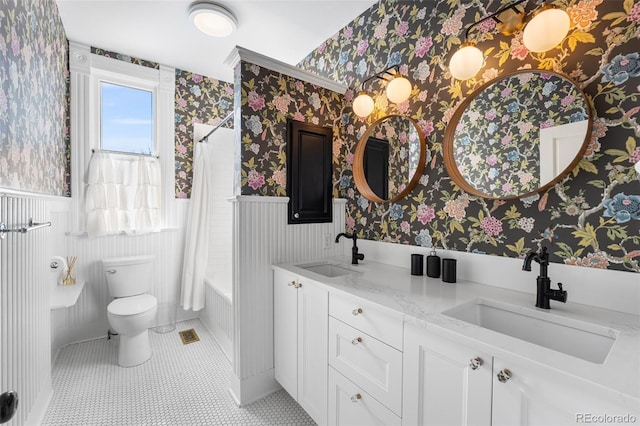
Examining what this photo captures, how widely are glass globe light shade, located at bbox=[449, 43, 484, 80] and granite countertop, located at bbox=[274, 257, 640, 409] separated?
1.04 m

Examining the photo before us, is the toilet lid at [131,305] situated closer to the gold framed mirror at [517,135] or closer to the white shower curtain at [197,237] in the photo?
the white shower curtain at [197,237]

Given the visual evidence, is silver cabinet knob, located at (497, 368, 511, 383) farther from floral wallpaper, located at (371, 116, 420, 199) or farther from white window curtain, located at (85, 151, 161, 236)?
white window curtain, located at (85, 151, 161, 236)

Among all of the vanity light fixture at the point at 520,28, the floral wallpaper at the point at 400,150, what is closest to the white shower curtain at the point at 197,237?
the floral wallpaper at the point at 400,150

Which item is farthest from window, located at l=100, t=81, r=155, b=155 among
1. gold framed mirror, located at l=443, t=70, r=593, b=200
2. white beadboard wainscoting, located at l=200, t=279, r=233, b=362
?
gold framed mirror, located at l=443, t=70, r=593, b=200

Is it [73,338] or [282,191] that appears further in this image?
[73,338]

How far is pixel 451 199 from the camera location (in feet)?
5.36

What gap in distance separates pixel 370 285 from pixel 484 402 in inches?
26.4

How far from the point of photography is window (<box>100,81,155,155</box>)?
2.83 metres

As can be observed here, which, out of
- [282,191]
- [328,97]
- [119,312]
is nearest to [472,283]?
[282,191]

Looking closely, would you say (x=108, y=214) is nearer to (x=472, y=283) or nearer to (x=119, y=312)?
(x=119, y=312)

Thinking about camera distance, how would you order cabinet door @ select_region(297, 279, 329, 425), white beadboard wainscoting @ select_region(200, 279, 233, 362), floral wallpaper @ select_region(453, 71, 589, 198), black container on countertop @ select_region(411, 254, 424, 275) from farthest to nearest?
1. white beadboard wainscoting @ select_region(200, 279, 233, 362)
2. black container on countertop @ select_region(411, 254, 424, 275)
3. cabinet door @ select_region(297, 279, 329, 425)
4. floral wallpaper @ select_region(453, 71, 589, 198)

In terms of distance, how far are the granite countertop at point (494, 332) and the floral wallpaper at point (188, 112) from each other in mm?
1965

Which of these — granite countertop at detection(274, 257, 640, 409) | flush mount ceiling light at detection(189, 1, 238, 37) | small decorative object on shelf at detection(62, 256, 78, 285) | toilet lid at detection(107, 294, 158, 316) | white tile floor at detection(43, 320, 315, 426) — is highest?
flush mount ceiling light at detection(189, 1, 238, 37)

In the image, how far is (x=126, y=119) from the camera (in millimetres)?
2924
